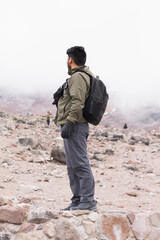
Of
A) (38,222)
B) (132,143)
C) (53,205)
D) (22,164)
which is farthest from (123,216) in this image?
(132,143)

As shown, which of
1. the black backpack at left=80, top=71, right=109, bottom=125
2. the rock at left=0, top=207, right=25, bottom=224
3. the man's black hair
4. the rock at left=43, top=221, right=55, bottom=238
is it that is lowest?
the rock at left=43, top=221, right=55, bottom=238

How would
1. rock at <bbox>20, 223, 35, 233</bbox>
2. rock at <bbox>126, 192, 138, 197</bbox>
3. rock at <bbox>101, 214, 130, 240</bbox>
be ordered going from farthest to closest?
rock at <bbox>126, 192, 138, 197</bbox>, rock at <bbox>101, 214, 130, 240</bbox>, rock at <bbox>20, 223, 35, 233</bbox>

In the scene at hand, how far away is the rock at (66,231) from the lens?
3371 mm

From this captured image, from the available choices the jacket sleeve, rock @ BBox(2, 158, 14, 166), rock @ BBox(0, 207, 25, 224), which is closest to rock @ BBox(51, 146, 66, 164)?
rock @ BBox(2, 158, 14, 166)

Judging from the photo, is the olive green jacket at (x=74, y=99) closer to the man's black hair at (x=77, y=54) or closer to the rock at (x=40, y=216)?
the man's black hair at (x=77, y=54)

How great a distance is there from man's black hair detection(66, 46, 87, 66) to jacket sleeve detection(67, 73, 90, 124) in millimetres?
291

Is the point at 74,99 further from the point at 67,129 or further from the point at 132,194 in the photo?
the point at 132,194

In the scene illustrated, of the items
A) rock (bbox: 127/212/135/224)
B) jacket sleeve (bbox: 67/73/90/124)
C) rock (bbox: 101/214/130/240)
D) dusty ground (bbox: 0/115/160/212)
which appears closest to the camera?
jacket sleeve (bbox: 67/73/90/124)

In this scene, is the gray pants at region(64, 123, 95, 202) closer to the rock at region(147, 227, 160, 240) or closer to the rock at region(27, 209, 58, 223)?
the rock at region(27, 209, 58, 223)

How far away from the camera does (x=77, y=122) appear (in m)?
3.44

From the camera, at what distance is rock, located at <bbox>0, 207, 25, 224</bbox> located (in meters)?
3.39

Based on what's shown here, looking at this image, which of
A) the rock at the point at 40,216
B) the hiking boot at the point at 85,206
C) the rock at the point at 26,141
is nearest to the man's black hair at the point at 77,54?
the hiking boot at the point at 85,206

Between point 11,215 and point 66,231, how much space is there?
69 centimetres

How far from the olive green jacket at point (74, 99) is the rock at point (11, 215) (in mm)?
1202
